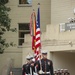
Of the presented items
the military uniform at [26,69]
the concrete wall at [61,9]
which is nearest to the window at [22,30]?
the concrete wall at [61,9]

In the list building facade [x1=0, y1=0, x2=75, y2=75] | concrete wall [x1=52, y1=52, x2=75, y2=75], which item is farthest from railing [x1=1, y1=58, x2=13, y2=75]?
concrete wall [x1=52, y1=52, x2=75, y2=75]

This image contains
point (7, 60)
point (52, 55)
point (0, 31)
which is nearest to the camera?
point (52, 55)

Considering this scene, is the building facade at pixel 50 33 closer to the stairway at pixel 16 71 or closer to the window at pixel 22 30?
the window at pixel 22 30

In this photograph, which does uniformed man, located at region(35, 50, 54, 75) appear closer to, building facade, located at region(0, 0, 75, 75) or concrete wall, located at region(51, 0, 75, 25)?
building facade, located at region(0, 0, 75, 75)

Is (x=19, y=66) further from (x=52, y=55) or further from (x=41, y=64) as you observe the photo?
(x=41, y=64)

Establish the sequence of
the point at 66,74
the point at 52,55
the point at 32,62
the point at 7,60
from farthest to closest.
Result: the point at 7,60, the point at 52,55, the point at 66,74, the point at 32,62

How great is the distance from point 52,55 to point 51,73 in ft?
40.6

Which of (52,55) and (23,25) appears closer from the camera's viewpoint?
(52,55)

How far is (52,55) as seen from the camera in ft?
87.5

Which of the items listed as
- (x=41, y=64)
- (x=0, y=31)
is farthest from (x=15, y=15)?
(x=41, y=64)

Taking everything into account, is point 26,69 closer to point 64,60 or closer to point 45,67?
point 45,67

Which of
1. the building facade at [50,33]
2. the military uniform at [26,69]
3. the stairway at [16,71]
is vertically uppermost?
the building facade at [50,33]

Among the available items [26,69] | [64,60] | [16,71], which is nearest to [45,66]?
[26,69]

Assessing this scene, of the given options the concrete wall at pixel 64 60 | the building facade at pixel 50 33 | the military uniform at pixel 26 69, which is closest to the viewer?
the military uniform at pixel 26 69
